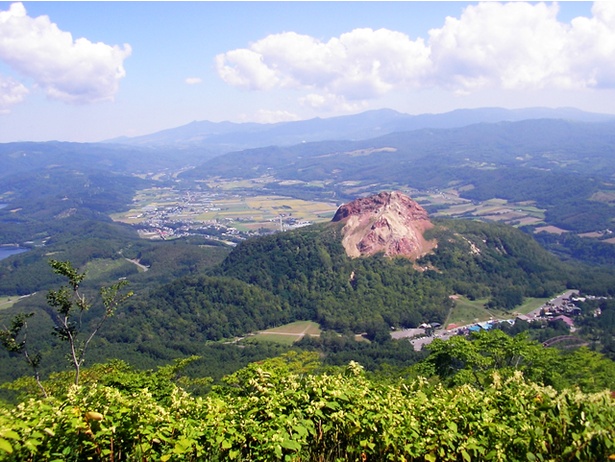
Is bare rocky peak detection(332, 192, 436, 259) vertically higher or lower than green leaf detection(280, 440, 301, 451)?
lower

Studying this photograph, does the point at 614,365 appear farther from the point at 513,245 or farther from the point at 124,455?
the point at 513,245

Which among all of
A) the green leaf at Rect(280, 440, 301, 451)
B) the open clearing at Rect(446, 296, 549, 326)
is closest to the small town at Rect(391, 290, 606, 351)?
the open clearing at Rect(446, 296, 549, 326)

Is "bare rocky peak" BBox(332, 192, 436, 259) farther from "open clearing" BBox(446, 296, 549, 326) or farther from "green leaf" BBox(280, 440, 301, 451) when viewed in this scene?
"green leaf" BBox(280, 440, 301, 451)

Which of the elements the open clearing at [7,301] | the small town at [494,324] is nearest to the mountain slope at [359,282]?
the small town at [494,324]

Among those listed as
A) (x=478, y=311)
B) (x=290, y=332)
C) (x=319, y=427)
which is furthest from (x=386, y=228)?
(x=319, y=427)

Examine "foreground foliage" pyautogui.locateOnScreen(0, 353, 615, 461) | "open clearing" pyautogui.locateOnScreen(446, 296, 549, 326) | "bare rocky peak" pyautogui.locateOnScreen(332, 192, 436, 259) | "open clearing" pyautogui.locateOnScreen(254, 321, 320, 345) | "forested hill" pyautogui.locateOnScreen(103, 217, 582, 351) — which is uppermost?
"foreground foliage" pyautogui.locateOnScreen(0, 353, 615, 461)

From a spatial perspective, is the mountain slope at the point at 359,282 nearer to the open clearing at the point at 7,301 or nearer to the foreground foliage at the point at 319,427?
the open clearing at the point at 7,301
